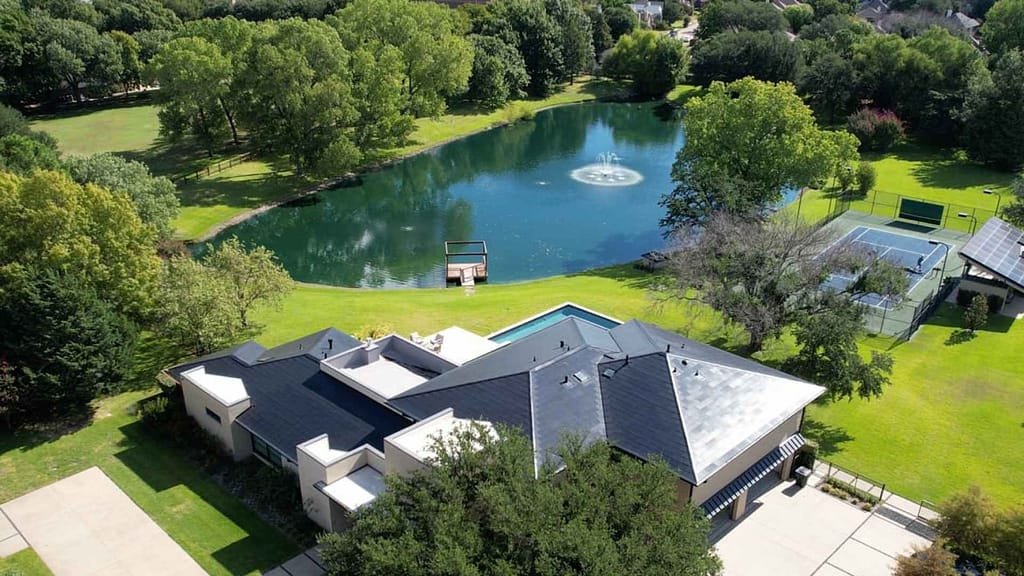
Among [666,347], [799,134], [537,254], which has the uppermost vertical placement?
[799,134]

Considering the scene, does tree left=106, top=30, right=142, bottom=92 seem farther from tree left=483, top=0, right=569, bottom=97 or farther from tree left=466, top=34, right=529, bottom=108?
tree left=483, top=0, right=569, bottom=97

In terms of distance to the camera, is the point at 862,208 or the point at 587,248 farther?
the point at 862,208

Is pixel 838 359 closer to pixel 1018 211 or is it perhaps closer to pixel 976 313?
pixel 976 313

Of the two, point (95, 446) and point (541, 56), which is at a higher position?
point (541, 56)

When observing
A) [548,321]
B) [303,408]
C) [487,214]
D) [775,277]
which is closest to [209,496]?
[303,408]

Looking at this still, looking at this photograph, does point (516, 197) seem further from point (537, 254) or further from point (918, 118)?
point (918, 118)

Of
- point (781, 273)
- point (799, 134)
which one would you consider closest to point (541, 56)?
point (799, 134)
